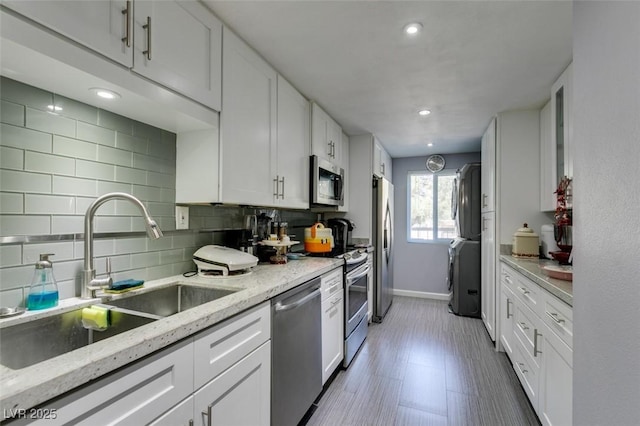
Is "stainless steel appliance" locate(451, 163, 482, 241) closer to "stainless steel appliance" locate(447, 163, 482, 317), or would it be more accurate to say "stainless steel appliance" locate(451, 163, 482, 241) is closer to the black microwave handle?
"stainless steel appliance" locate(447, 163, 482, 317)

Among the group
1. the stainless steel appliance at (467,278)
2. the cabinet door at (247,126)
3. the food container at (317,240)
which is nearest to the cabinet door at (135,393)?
the cabinet door at (247,126)

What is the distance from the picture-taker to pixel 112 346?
761 mm

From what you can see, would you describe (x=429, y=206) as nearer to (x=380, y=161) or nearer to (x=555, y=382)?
(x=380, y=161)

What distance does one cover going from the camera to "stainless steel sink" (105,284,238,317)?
133 cm

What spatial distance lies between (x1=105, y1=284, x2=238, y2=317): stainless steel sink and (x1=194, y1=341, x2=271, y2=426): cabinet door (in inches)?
13.5

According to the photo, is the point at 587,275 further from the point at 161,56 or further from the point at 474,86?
the point at 474,86

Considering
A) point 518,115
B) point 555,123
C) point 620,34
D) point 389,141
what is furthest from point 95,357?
point 389,141

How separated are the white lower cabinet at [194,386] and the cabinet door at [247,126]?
72 cm

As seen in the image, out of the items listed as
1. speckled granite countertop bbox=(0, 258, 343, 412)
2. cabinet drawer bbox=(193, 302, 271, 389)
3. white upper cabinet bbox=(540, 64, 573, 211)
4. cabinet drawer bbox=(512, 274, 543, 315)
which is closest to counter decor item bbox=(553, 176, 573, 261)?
white upper cabinet bbox=(540, 64, 573, 211)

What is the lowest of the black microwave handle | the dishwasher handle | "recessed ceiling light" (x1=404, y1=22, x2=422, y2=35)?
the dishwasher handle

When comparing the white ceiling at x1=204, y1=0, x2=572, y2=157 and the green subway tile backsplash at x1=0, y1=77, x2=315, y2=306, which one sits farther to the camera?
the white ceiling at x1=204, y1=0, x2=572, y2=157

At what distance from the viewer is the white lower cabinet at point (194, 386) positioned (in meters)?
0.71

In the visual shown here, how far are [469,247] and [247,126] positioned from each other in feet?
10.2

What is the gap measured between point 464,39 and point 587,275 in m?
1.51
